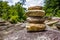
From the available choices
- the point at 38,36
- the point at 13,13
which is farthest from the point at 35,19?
the point at 13,13

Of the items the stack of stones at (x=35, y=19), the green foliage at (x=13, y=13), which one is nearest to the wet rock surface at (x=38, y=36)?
the stack of stones at (x=35, y=19)

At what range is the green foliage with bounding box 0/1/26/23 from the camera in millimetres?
4258

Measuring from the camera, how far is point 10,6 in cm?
522

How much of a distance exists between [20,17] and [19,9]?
0.28 m

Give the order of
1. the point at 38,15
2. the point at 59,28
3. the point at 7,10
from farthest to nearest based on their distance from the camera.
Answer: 1. the point at 7,10
2. the point at 59,28
3. the point at 38,15

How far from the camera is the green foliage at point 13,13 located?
14.0 ft

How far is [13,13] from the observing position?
4.55 metres

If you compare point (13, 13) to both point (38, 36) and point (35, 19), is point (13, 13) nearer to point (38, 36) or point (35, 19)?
point (35, 19)

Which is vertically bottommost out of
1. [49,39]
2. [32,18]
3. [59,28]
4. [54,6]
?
[54,6]

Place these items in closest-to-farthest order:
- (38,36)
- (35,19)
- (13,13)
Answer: (38,36) → (35,19) → (13,13)

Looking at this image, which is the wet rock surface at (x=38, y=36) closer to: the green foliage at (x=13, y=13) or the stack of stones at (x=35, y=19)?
the stack of stones at (x=35, y=19)

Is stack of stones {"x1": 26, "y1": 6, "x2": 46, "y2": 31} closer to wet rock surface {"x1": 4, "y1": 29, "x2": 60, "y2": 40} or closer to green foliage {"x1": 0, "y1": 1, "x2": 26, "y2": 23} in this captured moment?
wet rock surface {"x1": 4, "y1": 29, "x2": 60, "y2": 40}

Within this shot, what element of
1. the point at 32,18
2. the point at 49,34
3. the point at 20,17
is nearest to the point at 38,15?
the point at 32,18

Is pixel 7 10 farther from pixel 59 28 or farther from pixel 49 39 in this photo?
pixel 49 39
